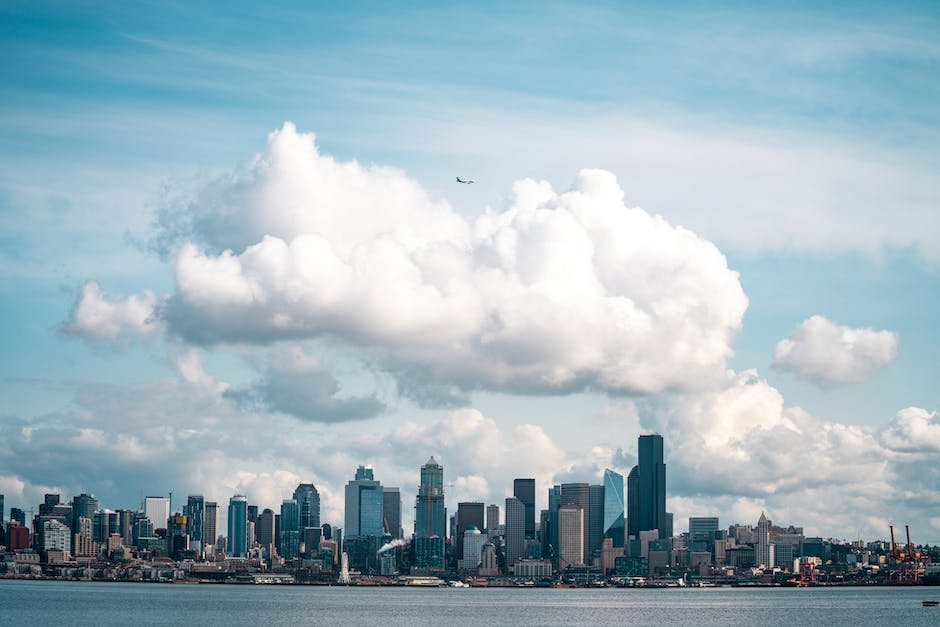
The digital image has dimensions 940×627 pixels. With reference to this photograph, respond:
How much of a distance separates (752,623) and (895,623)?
2272 centimetres

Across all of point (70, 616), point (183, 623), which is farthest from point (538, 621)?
point (70, 616)

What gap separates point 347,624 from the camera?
7313 inches

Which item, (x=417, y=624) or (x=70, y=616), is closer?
(x=417, y=624)

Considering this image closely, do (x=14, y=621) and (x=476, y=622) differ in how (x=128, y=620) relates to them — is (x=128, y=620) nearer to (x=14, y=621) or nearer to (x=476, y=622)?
(x=14, y=621)

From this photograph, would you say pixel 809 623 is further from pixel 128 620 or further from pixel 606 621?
pixel 128 620

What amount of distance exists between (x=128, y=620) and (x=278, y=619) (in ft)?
69.0

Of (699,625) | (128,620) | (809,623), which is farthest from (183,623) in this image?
(809,623)

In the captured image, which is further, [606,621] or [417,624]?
[606,621]

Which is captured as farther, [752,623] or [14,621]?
[752,623]

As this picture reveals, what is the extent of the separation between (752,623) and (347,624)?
58707 millimetres

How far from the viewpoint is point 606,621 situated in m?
198

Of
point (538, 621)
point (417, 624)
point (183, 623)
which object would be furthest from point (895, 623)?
point (183, 623)

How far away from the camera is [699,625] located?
190m

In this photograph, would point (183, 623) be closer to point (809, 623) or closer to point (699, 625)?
point (699, 625)
